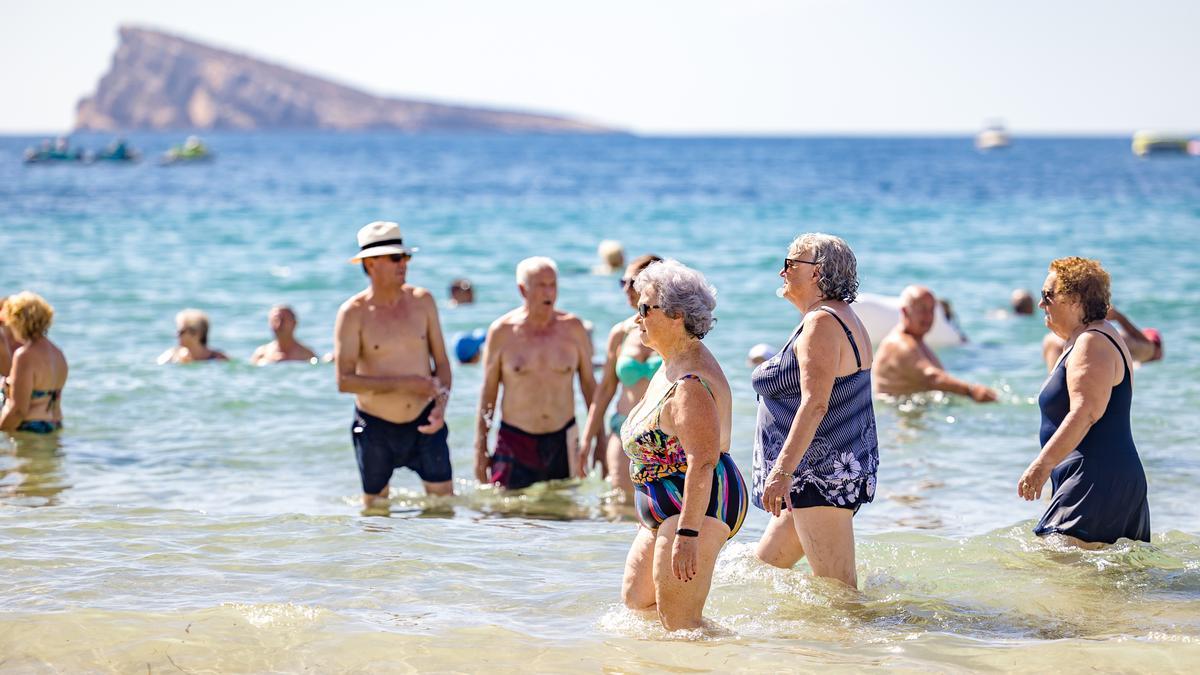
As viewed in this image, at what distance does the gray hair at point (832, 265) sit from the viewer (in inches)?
190

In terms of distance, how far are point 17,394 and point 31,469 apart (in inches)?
20.8

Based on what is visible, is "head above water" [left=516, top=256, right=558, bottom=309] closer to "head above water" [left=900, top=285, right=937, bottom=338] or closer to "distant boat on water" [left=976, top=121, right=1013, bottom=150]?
"head above water" [left=900, top=285, right=937, bottom=338]

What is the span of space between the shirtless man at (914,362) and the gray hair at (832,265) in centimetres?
522

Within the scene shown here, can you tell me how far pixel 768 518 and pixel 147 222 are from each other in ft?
92.5

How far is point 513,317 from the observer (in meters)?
7.58

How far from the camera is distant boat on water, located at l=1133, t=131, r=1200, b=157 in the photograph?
93.7 m

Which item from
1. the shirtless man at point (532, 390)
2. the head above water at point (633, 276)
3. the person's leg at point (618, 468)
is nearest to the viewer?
the head above water at point (633, 276)

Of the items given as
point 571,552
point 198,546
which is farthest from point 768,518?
point 198,546

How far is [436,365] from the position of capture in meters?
7.16

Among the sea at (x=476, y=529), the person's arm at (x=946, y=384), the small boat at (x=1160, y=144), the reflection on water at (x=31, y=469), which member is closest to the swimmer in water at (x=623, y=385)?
the sea at (x=476, y=529)

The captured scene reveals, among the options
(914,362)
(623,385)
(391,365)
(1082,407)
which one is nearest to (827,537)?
(1082,407)

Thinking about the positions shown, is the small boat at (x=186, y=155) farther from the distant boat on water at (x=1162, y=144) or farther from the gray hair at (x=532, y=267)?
the gray hair at (x=532, y=267)

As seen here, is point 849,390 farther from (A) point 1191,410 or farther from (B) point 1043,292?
(A) point 1191,410

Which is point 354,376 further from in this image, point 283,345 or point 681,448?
point 283,345
